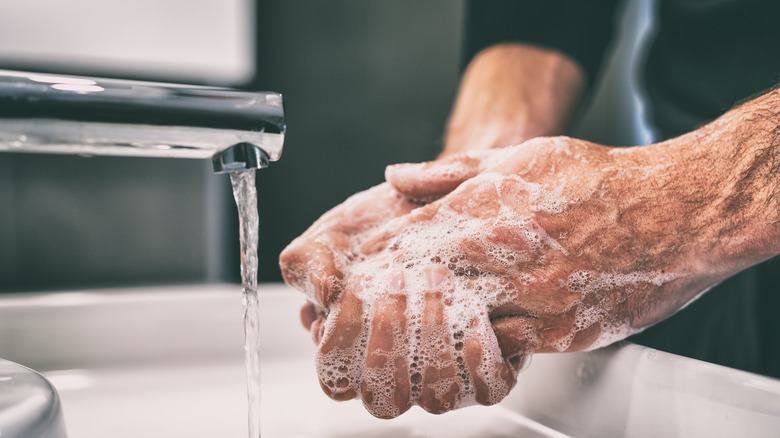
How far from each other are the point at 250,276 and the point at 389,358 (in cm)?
12

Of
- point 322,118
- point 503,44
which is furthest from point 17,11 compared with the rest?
point 503,44

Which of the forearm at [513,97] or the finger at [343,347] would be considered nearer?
the finger at [343,347]

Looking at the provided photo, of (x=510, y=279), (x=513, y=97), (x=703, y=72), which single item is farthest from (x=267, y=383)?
(x=703, y=72)

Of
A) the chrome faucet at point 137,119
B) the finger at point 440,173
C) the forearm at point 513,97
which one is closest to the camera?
the chrome faucet at point 137,119

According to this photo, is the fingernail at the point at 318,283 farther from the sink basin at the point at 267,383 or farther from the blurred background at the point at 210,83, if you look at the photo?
the blurred background at the point at 210,83

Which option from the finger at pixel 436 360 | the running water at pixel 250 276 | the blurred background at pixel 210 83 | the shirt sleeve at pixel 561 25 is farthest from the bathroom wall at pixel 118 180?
the finger at pixel 436 360

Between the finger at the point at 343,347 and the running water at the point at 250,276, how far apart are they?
54 millimetres

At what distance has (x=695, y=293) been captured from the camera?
1.17 feet

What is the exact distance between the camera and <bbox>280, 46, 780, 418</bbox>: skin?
0.31 metres

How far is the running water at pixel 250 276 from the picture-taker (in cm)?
35

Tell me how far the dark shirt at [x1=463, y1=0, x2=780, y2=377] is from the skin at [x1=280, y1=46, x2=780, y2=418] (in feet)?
→ 0.31

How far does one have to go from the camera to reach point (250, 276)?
37 centimetres

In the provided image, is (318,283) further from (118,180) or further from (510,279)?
(118,180)

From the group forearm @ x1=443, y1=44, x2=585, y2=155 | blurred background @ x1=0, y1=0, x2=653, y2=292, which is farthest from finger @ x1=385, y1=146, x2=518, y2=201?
blurred background @ x1=0, y1=0, x2=653, y2=292
